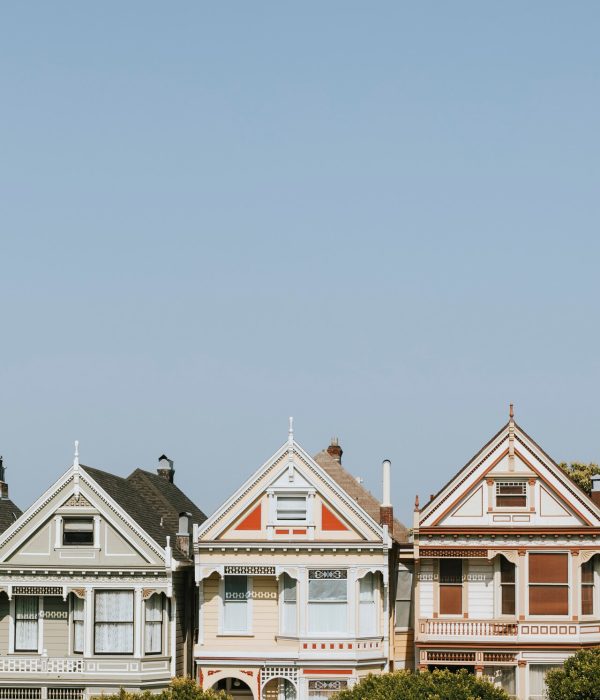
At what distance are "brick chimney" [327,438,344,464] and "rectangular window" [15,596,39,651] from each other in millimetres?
14053

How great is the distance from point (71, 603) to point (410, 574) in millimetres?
14068

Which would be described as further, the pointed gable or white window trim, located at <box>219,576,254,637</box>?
white window trim, located at <box>219,576,254,637</box>

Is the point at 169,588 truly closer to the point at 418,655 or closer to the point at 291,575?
the point at 291,575

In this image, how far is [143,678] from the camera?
51.8 meters

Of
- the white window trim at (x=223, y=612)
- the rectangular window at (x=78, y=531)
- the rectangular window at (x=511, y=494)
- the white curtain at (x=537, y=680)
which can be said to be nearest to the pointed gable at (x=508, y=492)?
the rectangular window at (x=511, y=494)

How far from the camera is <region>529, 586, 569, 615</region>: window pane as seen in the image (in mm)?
51625

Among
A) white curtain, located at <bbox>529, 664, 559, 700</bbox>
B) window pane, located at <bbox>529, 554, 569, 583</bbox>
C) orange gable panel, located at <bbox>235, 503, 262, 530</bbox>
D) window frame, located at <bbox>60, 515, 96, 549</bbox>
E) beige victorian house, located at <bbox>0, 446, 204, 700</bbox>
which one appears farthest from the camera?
orange gable panel, located at <bbox>235, 503, 262, 530</bbox>

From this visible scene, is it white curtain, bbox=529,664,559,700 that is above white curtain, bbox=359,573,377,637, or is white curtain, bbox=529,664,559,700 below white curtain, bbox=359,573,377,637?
below

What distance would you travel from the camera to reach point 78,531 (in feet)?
173

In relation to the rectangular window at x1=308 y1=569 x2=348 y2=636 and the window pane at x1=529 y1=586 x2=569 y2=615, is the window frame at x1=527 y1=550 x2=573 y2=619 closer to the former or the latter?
the window pane at x1=529 y1=586 x2=569 y2=615

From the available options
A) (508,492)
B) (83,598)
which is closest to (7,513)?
(83,598)

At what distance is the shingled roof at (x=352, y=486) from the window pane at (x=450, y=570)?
4871mm

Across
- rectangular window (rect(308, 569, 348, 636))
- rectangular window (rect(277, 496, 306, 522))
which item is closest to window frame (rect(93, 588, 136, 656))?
rectangular window (rect(277, 496, 306, 522))

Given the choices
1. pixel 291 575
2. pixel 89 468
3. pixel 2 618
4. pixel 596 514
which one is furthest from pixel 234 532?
pixel 596 514
